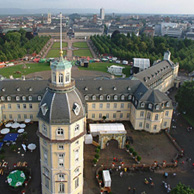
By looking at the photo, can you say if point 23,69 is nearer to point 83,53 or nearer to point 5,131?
point 83,53

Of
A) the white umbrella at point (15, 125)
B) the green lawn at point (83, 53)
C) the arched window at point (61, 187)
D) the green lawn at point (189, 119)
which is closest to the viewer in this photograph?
the arched window at point (61, 187)

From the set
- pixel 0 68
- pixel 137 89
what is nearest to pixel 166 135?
pixel 137 89

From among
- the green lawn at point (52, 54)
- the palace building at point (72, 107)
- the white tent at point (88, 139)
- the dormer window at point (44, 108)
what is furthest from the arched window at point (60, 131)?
the green lawn at point (52, 54)

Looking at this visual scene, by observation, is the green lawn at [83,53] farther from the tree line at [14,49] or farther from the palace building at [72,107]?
the palace building at [72,107]

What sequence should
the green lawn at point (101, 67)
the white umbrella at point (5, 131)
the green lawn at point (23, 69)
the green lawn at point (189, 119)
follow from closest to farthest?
the white umbrella at point (5, 131), the green lawn at point (189, 119), the green lawn at point (23, 69), the green lawn at point (101, 67)

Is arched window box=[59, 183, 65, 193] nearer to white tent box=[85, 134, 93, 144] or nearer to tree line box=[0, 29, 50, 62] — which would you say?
white tent box=[85, 134, 93, 144]

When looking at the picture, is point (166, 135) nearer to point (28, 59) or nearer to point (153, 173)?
point (153, 173)

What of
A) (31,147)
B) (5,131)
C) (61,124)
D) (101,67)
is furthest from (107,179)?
(101,67)

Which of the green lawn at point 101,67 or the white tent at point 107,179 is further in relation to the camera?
the green lawn at point 101,67
